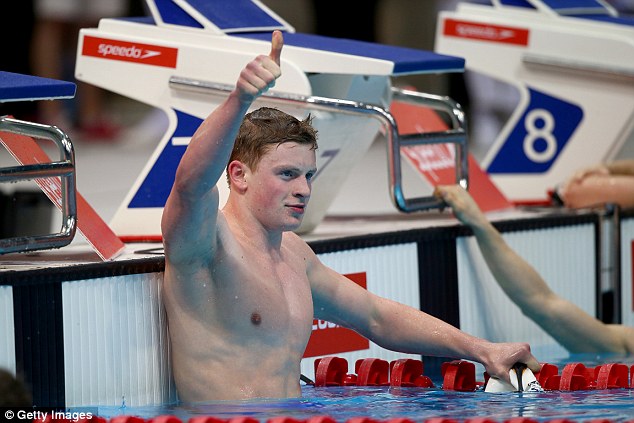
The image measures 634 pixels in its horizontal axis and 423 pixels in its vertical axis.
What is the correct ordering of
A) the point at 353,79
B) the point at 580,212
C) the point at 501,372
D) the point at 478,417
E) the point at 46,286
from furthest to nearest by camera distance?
the point at 580,212 < the point at 353,79 < the point at 501,372 < the point at 46,286 < the point at 478,417

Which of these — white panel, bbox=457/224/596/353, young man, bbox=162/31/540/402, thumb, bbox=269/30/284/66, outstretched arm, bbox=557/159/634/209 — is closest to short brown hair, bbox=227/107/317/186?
young man, bbox=162/31/540/402

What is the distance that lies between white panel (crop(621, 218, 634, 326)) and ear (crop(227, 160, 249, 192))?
2.53 metres

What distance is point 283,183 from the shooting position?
3.34 m

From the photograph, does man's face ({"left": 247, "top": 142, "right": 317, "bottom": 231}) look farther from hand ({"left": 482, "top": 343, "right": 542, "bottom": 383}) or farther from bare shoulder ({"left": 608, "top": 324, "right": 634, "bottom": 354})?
bare shoulder ({"left": 608, "top": 324, "right": 634, "bottom": 354})

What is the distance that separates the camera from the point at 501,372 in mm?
3551

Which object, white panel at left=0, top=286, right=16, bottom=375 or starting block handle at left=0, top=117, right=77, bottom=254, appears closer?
white panel at left=0, top=286, right=16, bottom=375

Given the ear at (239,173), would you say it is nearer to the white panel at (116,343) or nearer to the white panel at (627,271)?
the white panel at (116,343)

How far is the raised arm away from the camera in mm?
2920

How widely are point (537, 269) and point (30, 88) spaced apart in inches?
100

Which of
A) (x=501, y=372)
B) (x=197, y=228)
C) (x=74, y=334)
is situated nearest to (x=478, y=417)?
(x=501, y=372)

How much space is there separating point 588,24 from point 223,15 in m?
2.32

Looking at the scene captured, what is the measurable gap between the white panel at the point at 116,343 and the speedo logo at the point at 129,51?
43.0 inches

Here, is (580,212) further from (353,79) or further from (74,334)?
(74,334)

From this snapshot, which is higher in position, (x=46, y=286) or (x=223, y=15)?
(x=223, y=15)
